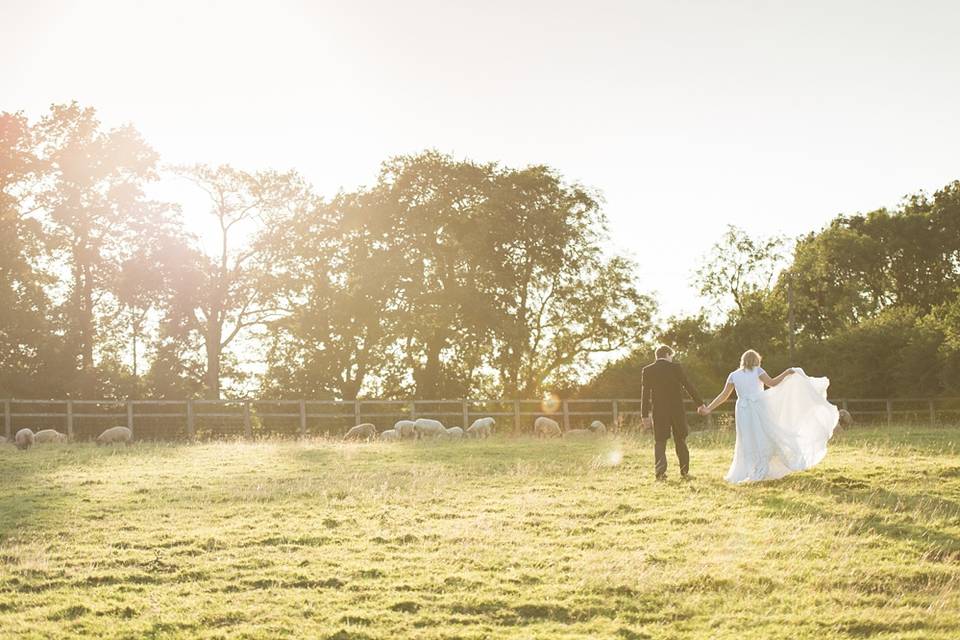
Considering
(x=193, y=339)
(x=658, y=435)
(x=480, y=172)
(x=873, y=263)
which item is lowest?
(x=658, y=435)

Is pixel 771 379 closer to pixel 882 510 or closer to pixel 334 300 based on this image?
pixel 882 510

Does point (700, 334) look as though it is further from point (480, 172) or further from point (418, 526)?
point (418, 526)

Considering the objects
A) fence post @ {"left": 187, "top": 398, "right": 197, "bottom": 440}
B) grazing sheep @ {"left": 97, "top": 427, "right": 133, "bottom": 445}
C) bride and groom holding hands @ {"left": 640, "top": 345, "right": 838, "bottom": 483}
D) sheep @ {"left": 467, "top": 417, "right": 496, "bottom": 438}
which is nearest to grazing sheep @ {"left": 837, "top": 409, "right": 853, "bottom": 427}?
sheep @ {"left": 467, "top": 417, "right": 496, "bottom": 438}

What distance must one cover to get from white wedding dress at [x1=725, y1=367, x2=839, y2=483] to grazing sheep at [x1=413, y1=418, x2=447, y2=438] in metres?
15.7

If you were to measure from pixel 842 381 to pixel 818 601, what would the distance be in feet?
132

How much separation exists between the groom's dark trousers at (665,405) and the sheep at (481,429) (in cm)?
1452

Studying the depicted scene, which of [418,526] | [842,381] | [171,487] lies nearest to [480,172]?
[842,381]

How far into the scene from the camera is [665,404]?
48.3ft

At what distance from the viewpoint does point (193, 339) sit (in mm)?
46312

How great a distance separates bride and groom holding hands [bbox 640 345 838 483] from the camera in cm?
1391

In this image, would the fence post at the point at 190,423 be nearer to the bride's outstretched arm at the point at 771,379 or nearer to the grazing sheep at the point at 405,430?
the grazing sheep at the point at 405,430

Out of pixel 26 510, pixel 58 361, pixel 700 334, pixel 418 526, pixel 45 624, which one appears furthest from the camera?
pixel 700 334

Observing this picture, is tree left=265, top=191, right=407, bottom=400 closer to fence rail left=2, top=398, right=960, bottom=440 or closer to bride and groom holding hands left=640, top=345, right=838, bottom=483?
fence rail left=2, top=398, right=960, bottom=440

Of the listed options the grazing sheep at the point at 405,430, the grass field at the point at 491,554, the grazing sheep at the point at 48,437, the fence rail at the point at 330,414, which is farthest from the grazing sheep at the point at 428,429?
the grass field at the point at 491,554
